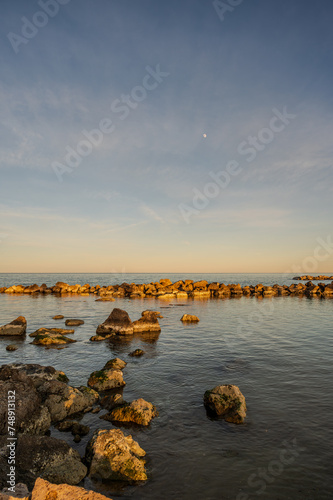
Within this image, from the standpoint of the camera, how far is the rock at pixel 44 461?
8898 mm

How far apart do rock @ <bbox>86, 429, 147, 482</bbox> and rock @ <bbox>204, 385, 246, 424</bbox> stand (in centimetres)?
495

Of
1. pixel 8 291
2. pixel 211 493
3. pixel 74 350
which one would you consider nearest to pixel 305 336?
pixel 74 350

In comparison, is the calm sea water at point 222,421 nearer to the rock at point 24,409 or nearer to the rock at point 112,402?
the rock at point 24,409

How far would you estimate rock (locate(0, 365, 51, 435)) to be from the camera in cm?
1141

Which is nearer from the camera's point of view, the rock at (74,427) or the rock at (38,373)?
the rock at (74,427)

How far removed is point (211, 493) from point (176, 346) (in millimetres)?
18539

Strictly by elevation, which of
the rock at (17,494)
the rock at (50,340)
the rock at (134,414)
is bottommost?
the rock at (50,340)

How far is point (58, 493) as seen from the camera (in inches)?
271

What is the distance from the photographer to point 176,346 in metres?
27.4

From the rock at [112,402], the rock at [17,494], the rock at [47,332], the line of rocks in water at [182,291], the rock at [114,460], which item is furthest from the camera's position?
the line of rocks in water at [182,291]

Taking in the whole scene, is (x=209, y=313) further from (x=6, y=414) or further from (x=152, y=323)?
(x=6, y=414)

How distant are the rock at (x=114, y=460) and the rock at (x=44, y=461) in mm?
432

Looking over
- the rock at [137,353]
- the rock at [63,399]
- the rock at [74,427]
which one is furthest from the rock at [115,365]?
the rock at [74,427]

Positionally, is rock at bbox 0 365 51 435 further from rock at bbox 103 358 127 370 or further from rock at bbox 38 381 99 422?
rock at bbox 103 358 127 370
